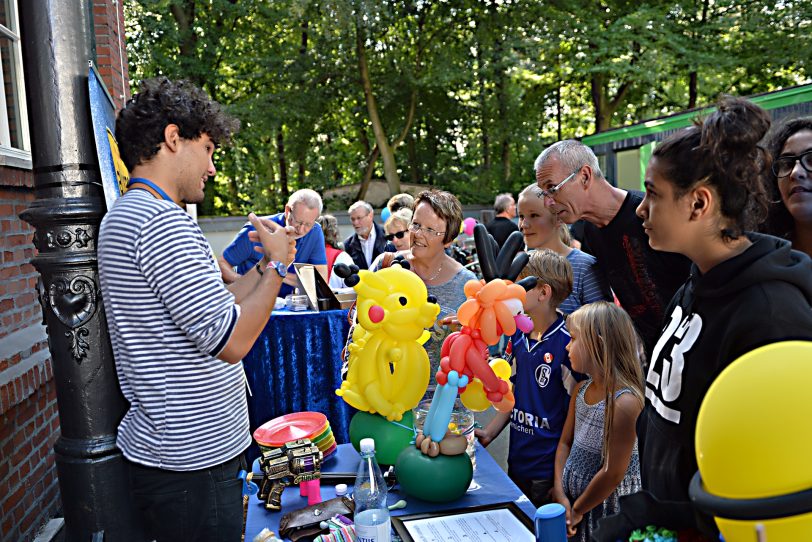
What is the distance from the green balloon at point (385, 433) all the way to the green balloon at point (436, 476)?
0.77 ft

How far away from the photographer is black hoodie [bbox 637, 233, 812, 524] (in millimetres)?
1154

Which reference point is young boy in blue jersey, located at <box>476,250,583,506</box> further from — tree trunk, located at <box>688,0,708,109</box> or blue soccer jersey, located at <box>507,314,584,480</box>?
tree trunk, located at <box>688,0,708,109</box>

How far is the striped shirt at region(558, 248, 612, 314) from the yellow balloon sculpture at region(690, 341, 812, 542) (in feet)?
7.13

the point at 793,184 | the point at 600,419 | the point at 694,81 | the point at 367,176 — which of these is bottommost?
the point at 600,419

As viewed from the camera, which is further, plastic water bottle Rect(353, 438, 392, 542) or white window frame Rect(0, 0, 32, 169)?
white window frame Rect(0, 0, 32, 169)

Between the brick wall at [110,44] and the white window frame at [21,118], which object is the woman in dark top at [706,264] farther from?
the brick wall at [110,44]

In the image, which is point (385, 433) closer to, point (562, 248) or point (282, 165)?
point (562, 248)

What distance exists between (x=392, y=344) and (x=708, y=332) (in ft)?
3.76

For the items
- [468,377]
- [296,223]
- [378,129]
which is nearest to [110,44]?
[296,223]

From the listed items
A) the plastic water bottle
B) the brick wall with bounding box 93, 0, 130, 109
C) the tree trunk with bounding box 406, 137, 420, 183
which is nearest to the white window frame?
the brick wall with bounding box 93, 0, 130, 109

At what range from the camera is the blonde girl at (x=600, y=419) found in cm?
217

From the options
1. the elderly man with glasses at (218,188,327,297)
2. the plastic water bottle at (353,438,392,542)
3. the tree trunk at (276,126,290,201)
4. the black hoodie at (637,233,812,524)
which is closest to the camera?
the black hoodie at (637,233,812,524)

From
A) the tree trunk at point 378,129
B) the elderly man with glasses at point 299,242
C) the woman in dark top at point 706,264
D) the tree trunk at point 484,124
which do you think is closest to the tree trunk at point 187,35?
the tree trunk at point 378,129

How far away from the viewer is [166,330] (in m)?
1.68
